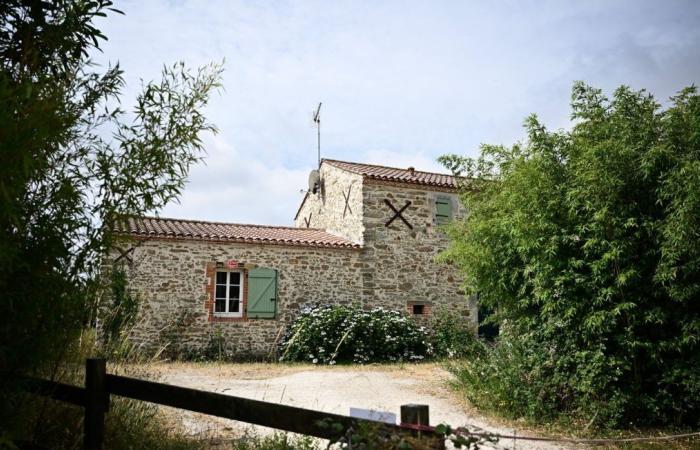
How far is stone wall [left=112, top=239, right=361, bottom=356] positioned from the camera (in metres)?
11.7

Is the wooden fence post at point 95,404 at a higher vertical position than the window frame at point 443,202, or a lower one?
lower

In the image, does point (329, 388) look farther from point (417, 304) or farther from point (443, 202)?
point (443, 202)

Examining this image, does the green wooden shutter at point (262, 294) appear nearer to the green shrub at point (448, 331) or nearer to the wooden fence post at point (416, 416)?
the green shrub at point (448, 331)

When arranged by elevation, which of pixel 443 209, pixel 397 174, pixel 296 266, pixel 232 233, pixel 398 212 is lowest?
pixel 296 266

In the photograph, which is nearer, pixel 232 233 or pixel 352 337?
pixel 352 337

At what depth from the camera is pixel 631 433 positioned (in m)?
5.93

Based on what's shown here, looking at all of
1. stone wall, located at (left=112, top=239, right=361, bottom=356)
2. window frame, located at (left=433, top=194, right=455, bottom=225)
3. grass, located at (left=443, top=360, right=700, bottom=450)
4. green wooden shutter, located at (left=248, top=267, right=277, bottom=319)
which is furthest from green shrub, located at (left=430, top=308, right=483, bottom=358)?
grass, located at (left=443, top=360, right=700, bottom=450)

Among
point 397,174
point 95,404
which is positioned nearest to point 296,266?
point 397,174

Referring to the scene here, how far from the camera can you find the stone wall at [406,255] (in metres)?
13.8

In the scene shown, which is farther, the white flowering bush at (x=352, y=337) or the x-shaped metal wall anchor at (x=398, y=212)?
the x-shaped metal wall anchor at (x=398, y=212)

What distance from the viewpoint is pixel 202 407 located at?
2.89 meters

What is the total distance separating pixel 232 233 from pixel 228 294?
154cm

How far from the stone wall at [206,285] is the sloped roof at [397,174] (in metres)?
2.20

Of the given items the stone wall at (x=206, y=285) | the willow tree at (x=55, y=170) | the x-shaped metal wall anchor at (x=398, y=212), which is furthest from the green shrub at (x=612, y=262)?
the x-shaped metal wall anchor at (x=398, y=212)
